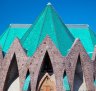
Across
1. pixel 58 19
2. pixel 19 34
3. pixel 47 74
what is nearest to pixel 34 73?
pixel 47 74

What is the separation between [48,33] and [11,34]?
585 centimetres

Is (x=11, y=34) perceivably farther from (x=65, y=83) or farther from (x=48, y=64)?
(x=65, y=83)

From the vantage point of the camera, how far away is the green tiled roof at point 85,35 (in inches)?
1221

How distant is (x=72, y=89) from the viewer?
2489cm

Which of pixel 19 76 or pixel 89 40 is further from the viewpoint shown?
pixel 89 40

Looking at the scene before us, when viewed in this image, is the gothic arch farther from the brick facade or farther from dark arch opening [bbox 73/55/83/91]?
dark arch opening [bbox 73/55/83/91]

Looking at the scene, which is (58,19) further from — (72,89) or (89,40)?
(72,89)

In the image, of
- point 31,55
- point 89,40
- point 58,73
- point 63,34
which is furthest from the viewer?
point 89,40

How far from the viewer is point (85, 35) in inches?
1296

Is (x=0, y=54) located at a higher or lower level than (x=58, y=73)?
higher

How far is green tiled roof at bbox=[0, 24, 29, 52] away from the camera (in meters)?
31.2

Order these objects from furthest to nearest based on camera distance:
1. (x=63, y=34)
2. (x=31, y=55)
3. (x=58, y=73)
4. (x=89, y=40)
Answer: (x=89, y=40) < (x=63, y=34) < (x=31, y=55) < (x=58, y=73)

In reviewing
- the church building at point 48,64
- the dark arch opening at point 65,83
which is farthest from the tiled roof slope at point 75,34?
the dark arch opening at point 65,83

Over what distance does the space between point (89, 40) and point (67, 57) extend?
22.5ft
